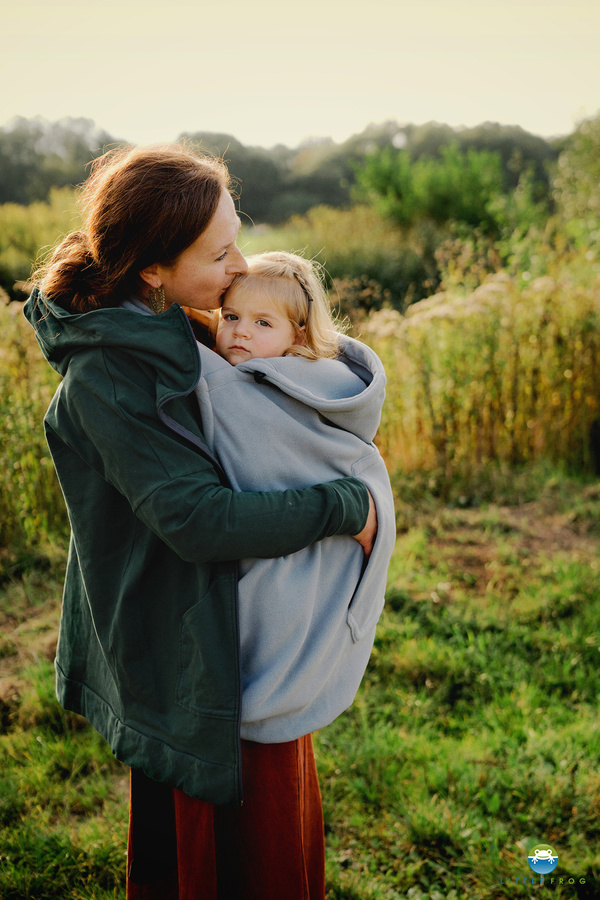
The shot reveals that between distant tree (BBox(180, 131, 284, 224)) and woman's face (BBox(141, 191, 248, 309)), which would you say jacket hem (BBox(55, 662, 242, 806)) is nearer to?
woman's face (BBox(141, 191, 248, 309))

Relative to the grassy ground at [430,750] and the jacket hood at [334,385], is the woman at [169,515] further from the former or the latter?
the grassy ground at [430,750]

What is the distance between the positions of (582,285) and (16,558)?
4.75 metres

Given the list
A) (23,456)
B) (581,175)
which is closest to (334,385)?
(23,456)

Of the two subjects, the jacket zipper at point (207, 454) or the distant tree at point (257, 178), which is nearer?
the jacket zipper at point (207, 454)

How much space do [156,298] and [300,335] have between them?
0.38 metres

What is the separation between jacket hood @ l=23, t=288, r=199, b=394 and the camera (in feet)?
3.72

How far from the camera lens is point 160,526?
3.63 feet

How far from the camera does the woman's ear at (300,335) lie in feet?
5.12

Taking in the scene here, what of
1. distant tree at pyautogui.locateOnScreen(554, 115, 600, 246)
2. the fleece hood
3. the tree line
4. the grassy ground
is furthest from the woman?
distant tree at pyautogui.locateOnScreen(554, 115, 600, 246)

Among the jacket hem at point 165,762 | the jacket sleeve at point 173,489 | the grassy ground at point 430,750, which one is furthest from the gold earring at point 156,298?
the grassy ground at point 430,750

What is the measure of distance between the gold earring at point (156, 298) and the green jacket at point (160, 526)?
175mm

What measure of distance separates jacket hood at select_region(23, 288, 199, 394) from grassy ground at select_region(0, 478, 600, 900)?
5.56ft

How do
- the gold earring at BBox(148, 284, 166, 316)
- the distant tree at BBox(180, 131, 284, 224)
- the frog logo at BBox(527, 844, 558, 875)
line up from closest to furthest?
the gold earring at BBox(148, 284, 166, 316), the frog logo at BBox(527, 844, 558, 875), the distant tree at BBox(180, 131, 284, 224)

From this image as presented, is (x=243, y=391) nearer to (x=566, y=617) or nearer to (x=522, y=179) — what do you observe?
(x=566, y=617)
